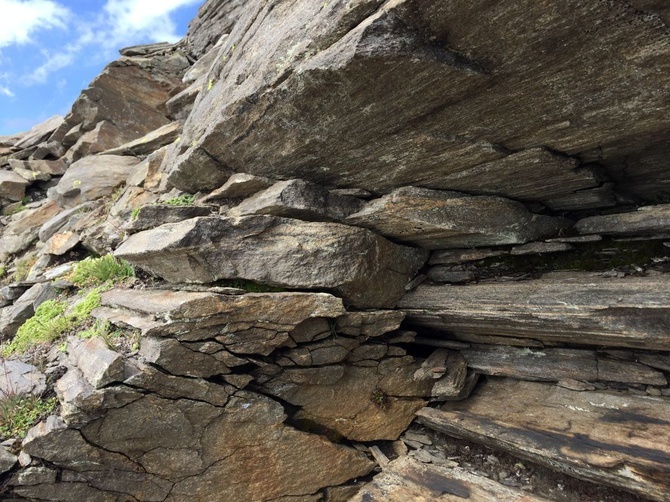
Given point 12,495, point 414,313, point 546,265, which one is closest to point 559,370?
point 546,265

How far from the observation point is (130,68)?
79.2 ft

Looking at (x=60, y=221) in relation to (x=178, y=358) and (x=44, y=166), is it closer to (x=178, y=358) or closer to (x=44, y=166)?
(x=44, y=166)

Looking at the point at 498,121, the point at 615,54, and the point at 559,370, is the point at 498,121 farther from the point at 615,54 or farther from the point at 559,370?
the point at 559,370

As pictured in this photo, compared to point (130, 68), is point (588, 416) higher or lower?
lower

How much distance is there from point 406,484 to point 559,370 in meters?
4.54

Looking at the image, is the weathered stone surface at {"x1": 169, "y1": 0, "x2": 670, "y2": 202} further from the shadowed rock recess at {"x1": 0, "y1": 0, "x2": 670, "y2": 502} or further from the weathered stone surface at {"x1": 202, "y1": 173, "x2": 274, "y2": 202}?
the weathered stone surface at {"x1": 202, "y1": 173, "x2": 274, "y2": 202}

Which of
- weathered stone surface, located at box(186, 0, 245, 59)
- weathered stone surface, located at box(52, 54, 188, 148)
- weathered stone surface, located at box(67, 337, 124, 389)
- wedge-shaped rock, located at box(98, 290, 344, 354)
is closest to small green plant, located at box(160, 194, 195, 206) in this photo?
wedge-shaped rock, located at box(98, 290, 344, 354)

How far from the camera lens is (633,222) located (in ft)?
26.6

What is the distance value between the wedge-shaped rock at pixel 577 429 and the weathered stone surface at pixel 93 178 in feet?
58.3

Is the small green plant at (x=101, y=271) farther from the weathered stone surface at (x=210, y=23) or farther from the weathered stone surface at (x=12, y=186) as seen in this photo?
the weathered stone surface at (x=210, y=23)

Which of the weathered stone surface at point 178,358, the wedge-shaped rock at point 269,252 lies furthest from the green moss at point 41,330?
the weathered stone surface at point 178,358

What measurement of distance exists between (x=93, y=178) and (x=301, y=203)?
15.3m

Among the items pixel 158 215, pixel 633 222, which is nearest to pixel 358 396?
pixel 158 215

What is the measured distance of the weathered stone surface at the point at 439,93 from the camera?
212 inches
